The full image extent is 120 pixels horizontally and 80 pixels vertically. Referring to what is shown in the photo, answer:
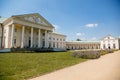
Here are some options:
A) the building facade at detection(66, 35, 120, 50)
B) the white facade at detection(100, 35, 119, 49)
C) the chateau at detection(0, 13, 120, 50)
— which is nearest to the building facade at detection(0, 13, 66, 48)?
the chateau at detection(0, 13, 120, 50)

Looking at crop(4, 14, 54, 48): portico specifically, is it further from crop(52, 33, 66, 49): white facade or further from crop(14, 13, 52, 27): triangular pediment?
crop(52, 33, 66, 49): white facade

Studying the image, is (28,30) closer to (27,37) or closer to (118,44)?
(27,37)

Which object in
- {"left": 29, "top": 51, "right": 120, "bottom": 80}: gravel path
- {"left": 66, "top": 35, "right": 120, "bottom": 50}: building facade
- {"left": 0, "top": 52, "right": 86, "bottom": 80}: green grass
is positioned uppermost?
{"left": 66, "top": 35, "right": 120, "bottom": 50}: building facade

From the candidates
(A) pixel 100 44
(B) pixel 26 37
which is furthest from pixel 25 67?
(A) pixel 100 44

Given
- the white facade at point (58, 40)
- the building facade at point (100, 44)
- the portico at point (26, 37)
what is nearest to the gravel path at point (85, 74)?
the portico at point (26, 37)

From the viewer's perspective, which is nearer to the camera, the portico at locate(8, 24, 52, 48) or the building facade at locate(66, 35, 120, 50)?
the portico at locate(8, 24, 52, 48)

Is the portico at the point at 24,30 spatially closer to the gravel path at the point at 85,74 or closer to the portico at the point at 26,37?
the portico at the point at 26,37

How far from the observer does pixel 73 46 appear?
78.8 m

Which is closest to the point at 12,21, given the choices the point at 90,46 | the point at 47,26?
the point at 47,26

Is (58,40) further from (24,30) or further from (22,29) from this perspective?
(22,29)

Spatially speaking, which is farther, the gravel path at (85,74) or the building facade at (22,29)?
the building facade at (22,29)

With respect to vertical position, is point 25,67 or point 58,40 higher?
point 58,40

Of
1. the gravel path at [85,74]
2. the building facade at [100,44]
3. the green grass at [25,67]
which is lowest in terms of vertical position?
the gravel path at [85,74]

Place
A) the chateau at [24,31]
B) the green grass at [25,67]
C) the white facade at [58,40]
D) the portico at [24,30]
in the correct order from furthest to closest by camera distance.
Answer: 1. the white facade at [58,40]
2. the chateau at [24,31]
3. the portico at [24,30]
4. the green grass at [25,67]
